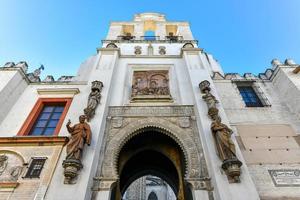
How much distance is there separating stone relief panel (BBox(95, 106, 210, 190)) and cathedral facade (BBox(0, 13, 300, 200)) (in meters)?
0.04

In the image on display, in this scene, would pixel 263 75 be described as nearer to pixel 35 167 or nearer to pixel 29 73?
pixel 35 167

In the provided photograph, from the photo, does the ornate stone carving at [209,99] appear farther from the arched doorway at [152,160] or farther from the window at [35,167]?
the window at [35,167]

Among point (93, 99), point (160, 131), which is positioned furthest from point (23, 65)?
point (160, 131)

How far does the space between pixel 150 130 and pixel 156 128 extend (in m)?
0.26

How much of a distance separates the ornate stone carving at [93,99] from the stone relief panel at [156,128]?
712 millimetres

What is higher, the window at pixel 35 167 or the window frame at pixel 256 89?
the window frame at pixel 256 89

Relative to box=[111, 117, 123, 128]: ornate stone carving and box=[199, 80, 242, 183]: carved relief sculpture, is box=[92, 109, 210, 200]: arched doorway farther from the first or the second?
box=[199, 80, 242, 183]: carved relief sculpture

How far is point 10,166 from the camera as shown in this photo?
6516 millimetres

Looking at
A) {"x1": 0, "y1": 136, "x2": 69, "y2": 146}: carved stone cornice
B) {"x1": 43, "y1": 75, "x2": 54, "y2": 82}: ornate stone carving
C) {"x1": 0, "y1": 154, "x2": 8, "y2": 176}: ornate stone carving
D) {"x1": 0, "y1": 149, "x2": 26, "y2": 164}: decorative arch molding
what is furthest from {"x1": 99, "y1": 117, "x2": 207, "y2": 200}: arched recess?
{"x1": 43, "y1": 75, "x2": 54, "y2": 82}: ornate stone carving

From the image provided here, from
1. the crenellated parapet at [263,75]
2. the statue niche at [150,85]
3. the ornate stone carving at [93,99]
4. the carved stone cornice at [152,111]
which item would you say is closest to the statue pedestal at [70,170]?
the ornate stone carving at [93,99]

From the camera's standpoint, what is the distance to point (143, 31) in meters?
15.7

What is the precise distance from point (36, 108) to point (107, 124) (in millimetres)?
3463

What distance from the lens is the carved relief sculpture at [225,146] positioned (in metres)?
5.76

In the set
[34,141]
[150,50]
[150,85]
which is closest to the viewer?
[34,141]
